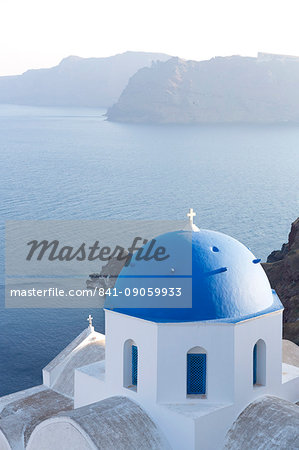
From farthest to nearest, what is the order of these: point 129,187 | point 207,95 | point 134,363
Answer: point 207,95, point 129,187, point 134,363

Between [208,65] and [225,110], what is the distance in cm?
2141

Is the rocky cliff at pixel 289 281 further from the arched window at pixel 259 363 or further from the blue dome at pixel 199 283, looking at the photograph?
the blue dome at pixel 199 283

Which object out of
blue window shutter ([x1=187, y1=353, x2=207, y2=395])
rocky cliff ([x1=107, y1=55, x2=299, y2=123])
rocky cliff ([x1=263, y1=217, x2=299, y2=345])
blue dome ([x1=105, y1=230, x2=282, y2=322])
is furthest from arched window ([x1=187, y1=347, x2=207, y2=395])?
rocky cliff ([x1=107, y1=55, x2=299, y2=123])

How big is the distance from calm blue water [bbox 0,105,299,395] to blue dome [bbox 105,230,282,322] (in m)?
19.0

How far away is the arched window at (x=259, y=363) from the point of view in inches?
589

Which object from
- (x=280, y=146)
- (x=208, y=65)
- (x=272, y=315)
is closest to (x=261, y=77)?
(x=208, y=65)

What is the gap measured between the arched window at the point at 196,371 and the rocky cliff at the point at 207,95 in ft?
550

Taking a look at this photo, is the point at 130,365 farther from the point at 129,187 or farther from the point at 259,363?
the point at 129,187

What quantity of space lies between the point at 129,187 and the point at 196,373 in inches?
2592

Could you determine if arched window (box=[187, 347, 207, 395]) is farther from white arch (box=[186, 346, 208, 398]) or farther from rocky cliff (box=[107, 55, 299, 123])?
rocky cliff (box=[107, 55, 299, 123])

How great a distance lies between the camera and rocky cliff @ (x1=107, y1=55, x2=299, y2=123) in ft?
598

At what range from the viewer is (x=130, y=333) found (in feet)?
48.2

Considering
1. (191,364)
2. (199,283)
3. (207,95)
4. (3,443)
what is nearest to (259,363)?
(191,364)

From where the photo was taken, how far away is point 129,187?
7962cm
